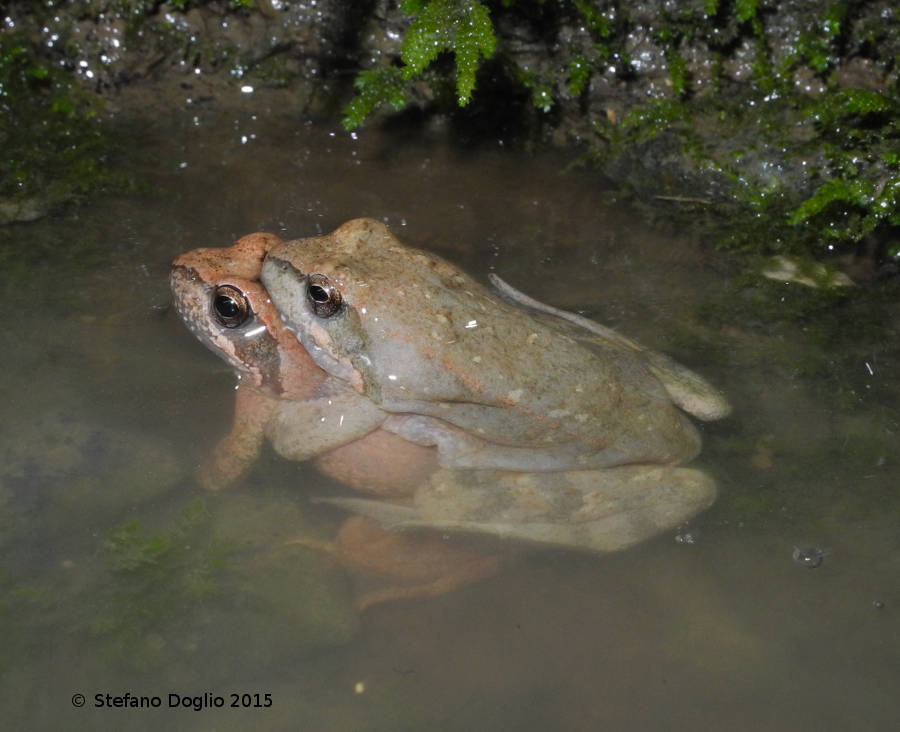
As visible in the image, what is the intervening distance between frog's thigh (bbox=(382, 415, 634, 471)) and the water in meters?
0.46

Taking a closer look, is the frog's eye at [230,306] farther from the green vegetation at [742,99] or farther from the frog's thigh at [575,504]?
the green vegetation at [742,99]

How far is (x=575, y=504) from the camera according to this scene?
13.0ft

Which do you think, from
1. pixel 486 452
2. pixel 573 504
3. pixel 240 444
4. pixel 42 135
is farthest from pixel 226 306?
pixel 42 135

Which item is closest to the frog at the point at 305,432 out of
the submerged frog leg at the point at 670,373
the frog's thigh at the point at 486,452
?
the frog's thigh at the point at 486,452

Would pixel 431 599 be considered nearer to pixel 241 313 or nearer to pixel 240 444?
pixel 240 444

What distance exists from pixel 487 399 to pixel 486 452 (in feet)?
1.06

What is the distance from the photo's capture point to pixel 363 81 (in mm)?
5906

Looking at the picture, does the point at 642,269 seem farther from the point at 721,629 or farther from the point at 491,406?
the point at 721,629

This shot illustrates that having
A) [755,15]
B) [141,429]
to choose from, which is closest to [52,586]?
[141,429]

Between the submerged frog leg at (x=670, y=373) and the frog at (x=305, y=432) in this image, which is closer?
the frog at (x=305, y=432)

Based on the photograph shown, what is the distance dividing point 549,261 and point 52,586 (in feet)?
10.7

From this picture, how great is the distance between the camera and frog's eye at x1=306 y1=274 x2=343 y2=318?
384 centimetres

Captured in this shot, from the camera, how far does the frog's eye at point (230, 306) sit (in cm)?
417

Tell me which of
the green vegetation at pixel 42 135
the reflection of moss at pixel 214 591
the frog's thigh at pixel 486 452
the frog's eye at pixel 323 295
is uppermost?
the frog's eye at pixel 323 295
